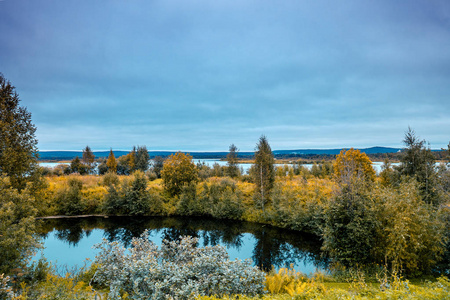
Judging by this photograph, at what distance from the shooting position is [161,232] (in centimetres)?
2133

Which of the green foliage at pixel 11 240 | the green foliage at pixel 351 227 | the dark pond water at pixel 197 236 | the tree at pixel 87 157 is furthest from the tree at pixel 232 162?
the tree at pixel 87 157

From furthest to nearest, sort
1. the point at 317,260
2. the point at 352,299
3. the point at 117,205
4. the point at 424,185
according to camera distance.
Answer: the point at 117,205 < the point at 424,185 < the point at 317,260 < the point at 352,299

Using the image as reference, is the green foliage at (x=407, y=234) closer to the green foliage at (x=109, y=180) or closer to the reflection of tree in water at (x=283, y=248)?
the reflection of tree in water at (x=283, y=248)

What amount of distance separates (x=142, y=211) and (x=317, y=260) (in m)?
20.7

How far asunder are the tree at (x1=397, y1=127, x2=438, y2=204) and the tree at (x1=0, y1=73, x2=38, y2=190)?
25.6 meters

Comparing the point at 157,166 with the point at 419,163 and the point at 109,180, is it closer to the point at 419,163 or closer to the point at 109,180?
the point at 109,180

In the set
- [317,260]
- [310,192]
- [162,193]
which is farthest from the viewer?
[162,193]

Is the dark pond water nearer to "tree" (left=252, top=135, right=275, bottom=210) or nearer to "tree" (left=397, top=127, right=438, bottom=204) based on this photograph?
"tree" (left=252, top=135, right=275, bottom=210)

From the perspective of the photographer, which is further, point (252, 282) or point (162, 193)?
point (162, 193)

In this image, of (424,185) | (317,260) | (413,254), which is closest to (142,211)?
(317,260)

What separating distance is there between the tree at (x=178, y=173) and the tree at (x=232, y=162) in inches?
355

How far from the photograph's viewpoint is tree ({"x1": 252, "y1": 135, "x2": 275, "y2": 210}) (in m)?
25.0

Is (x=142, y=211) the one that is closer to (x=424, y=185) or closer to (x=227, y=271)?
(x=227, y=271)

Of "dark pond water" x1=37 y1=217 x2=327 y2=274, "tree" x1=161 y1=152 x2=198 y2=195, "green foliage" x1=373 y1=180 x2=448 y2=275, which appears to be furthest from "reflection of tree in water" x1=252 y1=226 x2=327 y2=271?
"tree" x1=161 y1=152 x2=198 y2=195
